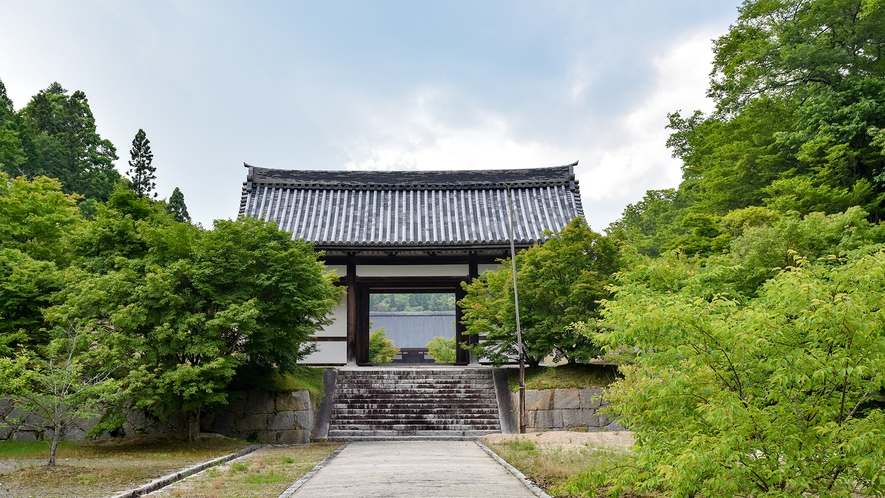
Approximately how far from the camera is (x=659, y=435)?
18.2 ft

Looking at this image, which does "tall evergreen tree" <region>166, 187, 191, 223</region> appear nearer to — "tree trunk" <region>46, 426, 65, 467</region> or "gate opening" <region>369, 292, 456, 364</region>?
"gate opening" <region>369, 292, 456, 364</region>

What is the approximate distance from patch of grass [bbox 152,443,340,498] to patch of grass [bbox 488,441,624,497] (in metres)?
3.07

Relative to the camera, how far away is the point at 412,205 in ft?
71.8

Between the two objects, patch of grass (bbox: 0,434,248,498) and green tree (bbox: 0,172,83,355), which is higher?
green tree (bbox: 0,172,83,355)

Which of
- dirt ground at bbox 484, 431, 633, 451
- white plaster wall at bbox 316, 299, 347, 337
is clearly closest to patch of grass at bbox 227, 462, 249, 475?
dirt ground at bbox 484, 431, 633, 451

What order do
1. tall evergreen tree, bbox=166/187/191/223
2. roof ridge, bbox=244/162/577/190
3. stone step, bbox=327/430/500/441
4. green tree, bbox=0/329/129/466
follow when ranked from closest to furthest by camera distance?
green tree, bbox=0/329/129/466 < stone step, bbox=327/430/500/441 < roof ridge, bbox=244/162/577/190 < tall evergreen tree, bbox=166/187/191/223

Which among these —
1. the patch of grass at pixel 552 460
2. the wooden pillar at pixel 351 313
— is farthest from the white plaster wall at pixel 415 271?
the patch of grass at pixel 552 460

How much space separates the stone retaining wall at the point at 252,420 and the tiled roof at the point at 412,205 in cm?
535

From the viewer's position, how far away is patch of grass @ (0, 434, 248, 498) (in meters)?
7.91

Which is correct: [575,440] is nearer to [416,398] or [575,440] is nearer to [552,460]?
[552,460]

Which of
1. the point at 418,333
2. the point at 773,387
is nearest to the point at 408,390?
the point at 773,387

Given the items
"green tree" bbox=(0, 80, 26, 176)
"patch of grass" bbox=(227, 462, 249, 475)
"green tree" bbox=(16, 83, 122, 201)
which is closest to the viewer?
"patch of grass" bbox=(227, 462, 249, 475)

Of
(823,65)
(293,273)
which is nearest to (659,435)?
(293,273)

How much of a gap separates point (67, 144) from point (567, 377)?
36.0m
